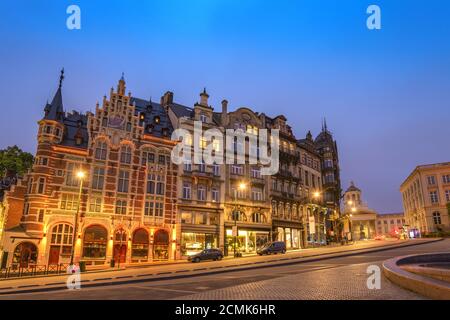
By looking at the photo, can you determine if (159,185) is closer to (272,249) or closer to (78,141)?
(78,141)

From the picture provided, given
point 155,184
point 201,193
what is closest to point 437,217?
point 201,193

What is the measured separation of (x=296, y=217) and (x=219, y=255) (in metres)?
25.4

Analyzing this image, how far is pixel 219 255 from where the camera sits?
34.6m

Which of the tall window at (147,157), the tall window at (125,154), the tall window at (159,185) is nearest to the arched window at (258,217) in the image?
the tall window at (159,185)

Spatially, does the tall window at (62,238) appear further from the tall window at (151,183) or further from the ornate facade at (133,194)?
the tall window at (151,183)

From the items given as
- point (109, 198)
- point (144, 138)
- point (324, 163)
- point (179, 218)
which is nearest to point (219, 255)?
point (179, 218)

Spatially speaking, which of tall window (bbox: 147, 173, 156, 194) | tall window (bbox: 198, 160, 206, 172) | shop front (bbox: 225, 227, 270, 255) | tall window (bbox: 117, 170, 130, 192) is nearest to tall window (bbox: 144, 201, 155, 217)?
tall window (bbox: 147, 173, 156, 194)

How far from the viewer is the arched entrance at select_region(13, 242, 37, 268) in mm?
31234

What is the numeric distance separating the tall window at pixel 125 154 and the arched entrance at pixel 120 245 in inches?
336

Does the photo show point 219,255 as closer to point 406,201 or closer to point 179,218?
point 179,218

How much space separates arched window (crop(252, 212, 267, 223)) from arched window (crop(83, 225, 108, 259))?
22.0 meters

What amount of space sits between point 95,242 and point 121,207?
15.9ft

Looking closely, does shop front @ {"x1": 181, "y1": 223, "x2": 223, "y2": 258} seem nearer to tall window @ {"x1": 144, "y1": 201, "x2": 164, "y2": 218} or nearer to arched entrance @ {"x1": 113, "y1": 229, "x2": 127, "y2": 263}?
tall window @ {"x1": 144, "y1": 201, "x2": 164, "y2": 218}

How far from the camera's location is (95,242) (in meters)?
35.0
